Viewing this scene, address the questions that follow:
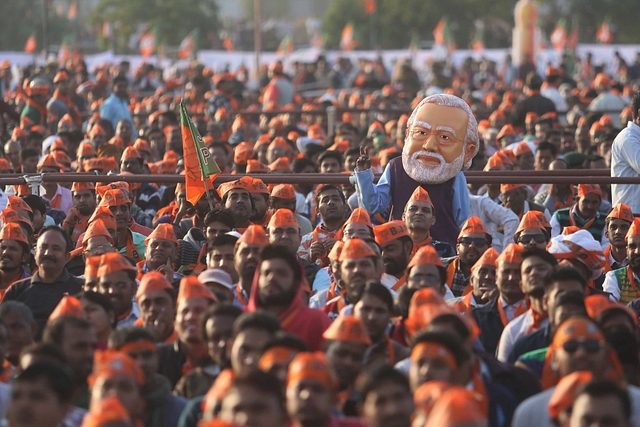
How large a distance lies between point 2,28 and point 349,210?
121 ft

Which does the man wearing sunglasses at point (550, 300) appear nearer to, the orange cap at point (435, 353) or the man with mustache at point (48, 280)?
the orange cap at point (435, 353)

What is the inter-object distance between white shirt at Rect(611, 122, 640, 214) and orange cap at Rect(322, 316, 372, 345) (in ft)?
13.2

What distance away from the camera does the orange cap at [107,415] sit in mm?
5254

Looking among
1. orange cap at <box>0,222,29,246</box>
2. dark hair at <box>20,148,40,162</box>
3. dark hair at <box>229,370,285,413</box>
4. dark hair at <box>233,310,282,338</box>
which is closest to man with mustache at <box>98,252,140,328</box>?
orange cap at <box>0,222,29,246</box>

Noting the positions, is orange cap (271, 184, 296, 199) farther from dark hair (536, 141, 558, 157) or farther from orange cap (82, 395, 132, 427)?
→ orange cap (82, 395, 132, 427)

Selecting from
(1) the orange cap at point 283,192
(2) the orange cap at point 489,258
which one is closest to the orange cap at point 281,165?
(1) the orange cap at point 283,192

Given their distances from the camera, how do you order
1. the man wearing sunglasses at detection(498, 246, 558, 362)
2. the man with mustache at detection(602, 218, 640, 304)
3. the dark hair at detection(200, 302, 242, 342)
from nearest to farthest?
the dark hair at detection(200, 302, 242, 342) < the man wearing sunglasses at detection(498, 246, 558, 362) < the man with mustache at detection(602, 218, 640, 304)

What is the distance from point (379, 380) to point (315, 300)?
3.05 metres

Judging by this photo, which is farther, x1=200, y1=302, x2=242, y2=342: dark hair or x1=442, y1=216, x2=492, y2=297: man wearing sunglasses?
x1=442, y1=216, x2=492, y2=297: man wearing sunglasses

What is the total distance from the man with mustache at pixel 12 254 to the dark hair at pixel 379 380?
4.20 metres

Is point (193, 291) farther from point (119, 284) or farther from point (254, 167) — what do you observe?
point (254, 167)

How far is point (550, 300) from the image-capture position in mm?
7426

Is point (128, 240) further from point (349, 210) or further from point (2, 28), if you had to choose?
point (2, 28)

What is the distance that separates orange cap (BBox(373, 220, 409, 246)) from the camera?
9.46 m
